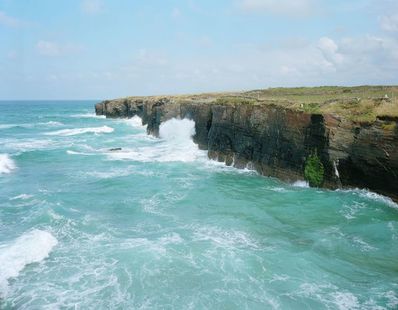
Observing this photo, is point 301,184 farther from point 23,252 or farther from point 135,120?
point 135,120

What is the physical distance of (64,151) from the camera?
44.7 m

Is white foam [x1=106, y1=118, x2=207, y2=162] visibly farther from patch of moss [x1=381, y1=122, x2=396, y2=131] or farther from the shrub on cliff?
patch of moss [x1=381, y1=122, x2=396, y2=131]

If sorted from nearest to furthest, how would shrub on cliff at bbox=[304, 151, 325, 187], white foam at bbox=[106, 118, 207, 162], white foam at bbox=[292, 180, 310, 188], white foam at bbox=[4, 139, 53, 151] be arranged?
shrub on cliff at bbox=[304, 151, 325, 187], white foam at bbox=[292, 180, 310, 188], white foam at bbox=[106, 118, 207, 162], white foam at bbox=[4, 139, 53, 151]

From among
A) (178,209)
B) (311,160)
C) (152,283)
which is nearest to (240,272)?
(152,283)

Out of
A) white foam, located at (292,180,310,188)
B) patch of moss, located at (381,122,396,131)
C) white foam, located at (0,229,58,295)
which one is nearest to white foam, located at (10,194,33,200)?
white foam, located at (0,229,58,295)

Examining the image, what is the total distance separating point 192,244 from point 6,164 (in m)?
25.8

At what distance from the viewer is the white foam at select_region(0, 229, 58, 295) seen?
15047 mm

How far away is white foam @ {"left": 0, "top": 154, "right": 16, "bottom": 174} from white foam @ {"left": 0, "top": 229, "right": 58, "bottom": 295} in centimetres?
1766

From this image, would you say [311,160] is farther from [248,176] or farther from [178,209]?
[178,209]

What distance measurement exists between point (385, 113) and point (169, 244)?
14.8 m

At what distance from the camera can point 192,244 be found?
1747 cm

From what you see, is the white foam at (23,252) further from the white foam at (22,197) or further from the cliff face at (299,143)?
the cliff face at (299,143)

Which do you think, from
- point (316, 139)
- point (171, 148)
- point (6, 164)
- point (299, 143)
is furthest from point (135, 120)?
point (316, 139)

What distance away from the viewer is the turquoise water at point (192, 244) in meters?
13.5
